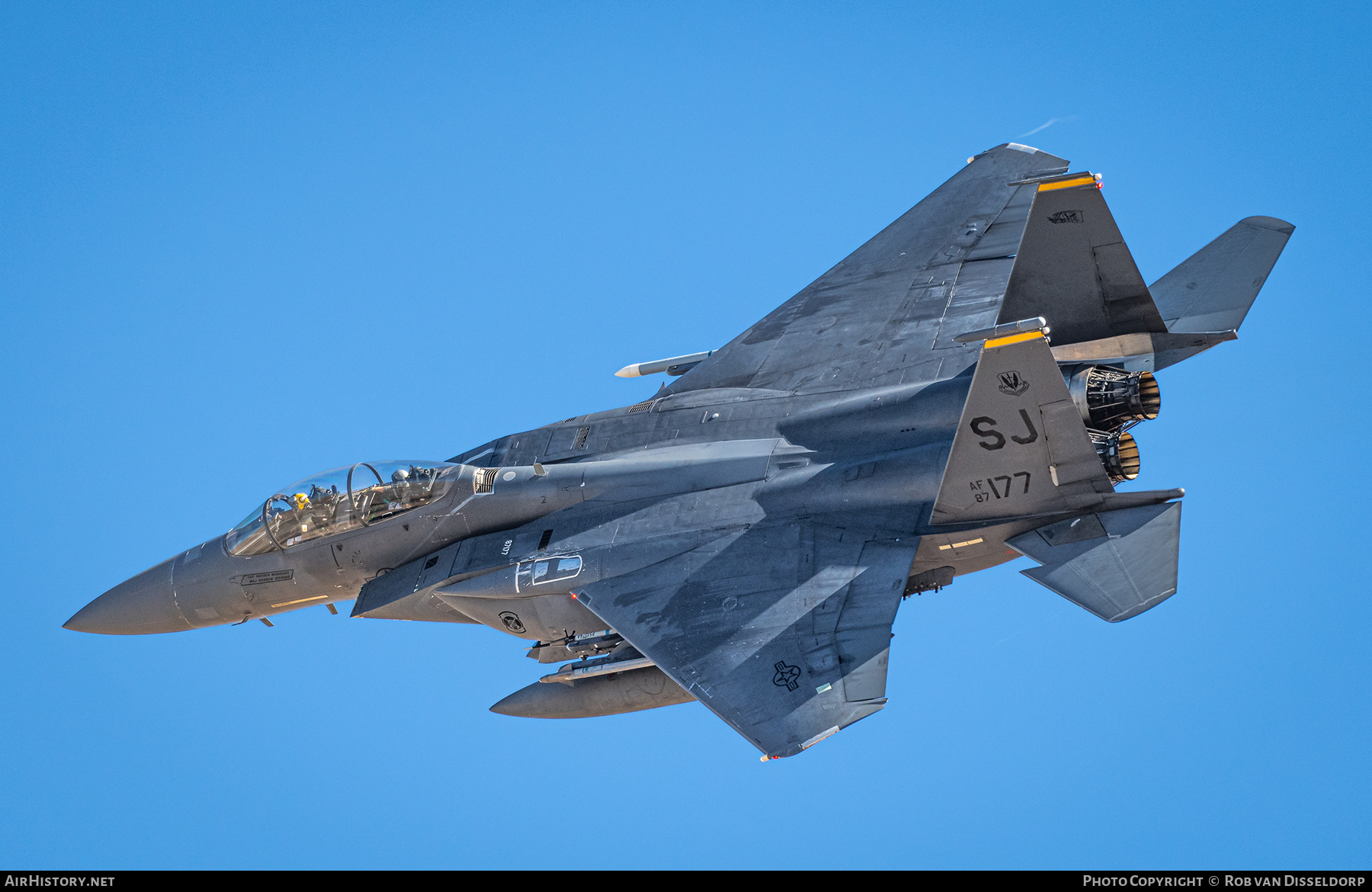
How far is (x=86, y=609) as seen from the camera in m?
19.3

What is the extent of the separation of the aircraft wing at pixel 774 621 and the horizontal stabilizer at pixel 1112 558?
1447 millimetres

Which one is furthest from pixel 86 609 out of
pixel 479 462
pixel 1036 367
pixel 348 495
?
pixel 1036 367

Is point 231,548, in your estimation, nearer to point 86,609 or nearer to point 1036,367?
point 86,609

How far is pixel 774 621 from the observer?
49.6 feet

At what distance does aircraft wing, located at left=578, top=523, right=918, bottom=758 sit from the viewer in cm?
1402

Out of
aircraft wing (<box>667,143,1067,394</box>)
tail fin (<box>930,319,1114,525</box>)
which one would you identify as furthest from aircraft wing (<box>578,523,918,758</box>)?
aircraft wing (<box>667,143,1067,394</box>)

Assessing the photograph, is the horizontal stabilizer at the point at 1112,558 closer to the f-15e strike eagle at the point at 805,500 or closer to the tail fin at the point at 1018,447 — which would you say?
the f-15e strike eagle at the point at 805,500

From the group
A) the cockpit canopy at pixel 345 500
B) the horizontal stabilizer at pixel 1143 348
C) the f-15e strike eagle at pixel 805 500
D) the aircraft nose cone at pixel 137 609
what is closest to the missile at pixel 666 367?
the f-15e strike eagle at pixel 805 500

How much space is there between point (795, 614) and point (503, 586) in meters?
3.55

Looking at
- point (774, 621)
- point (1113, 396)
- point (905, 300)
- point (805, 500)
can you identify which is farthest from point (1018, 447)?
point (905, 300)

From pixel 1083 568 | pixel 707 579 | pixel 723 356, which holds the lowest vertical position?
pixel 1083 568

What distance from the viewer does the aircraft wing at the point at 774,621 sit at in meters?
14.0

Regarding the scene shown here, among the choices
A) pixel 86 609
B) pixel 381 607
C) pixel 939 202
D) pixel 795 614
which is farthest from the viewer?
pixel 939 202

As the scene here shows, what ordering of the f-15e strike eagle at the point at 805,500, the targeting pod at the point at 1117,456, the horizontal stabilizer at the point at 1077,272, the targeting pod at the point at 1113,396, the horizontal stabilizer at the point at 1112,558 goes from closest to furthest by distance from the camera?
the horizontal stabilizer at the point at 1112,558, the f-15e strike eagle at the point at 805,500, the targeting pod at the point at 1113,396, the targeting pod at the point at 1117,456, the horizontal stabilizer at the point at 1077,272
